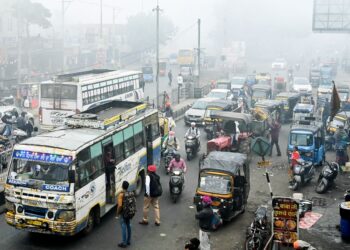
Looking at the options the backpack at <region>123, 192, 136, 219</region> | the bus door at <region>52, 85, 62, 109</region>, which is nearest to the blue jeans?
the backpack at <region>123, 192, 136, 219</region>

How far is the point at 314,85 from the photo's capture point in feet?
182

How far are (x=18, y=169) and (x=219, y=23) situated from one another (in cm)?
10688

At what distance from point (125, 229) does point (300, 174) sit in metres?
7.79

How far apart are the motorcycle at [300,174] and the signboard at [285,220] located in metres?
6.51

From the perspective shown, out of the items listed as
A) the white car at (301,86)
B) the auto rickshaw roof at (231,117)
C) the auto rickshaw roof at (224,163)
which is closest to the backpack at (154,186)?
the auto rickshaw roof at (224,163)

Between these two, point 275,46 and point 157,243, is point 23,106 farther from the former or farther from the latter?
point 275,46

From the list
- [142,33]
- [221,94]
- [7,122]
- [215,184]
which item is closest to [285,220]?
[215,184]

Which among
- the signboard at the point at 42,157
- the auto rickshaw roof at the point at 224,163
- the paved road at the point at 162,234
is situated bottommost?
the paved road at the point at 162,234

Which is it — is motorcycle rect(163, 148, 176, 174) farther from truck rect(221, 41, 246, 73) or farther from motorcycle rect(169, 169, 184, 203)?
truck rect(221, 41, 246, 73)

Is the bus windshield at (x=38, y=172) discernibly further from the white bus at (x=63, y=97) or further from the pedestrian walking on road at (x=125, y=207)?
the white bus at (x=63, y=97)

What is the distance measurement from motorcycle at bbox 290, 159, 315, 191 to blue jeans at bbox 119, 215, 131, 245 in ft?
24.7

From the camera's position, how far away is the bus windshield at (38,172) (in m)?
13.0

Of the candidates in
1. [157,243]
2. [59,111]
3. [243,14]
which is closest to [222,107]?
[59,111]

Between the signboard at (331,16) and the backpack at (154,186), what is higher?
the signboard at (331,16)
